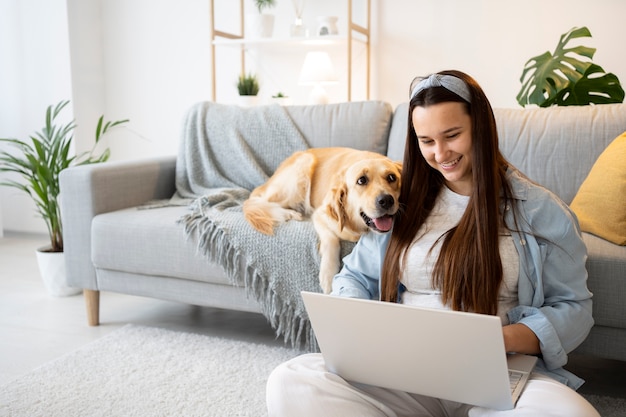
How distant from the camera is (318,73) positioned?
11.4 feet

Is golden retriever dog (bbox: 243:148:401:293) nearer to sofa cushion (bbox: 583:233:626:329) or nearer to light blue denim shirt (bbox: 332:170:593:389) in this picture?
light blue denim shirt (bbox: 332:170:593:389)

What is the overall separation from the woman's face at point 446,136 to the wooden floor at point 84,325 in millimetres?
1039

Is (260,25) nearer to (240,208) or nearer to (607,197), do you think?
(240,208)

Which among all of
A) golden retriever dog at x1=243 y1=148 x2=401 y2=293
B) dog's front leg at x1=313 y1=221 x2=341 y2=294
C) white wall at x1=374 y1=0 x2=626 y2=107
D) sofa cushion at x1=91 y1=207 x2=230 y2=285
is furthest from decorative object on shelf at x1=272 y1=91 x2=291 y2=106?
dog's front leg at x1=313 y1=221 x2=341 y2=294

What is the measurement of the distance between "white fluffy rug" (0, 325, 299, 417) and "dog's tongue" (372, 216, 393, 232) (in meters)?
0.65

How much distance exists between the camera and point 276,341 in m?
2.36

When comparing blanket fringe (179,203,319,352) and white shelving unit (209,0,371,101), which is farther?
white shelving unit (209,0,371,101)

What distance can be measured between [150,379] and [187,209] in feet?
2.32

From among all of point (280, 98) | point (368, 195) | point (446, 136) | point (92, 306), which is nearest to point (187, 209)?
point (92, 306)

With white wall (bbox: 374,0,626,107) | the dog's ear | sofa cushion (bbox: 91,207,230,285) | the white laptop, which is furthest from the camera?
white wall (bbox: 374,0,626,107)

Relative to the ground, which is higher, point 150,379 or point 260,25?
point 260,25

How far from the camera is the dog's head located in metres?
1.56

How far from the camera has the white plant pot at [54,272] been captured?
2.94m

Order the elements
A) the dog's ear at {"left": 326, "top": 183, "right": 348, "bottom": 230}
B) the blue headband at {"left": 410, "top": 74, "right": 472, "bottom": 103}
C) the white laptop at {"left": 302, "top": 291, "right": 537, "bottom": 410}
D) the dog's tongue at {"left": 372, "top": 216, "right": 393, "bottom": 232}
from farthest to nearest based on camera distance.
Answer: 1. the dog's ear at {"left": 326, "top": 183, "right": 348, "bottom": 230}
2. the dog's tongue at {"left": 372, "top": 216, "right": 393, "bottom": 232}
3. the blue headband at {"left": 410, "top": 74, "right": 472, "bottom": 103}
4. the white laptop at {"left": 302, "top": 291, "right": 537, "bottom": 410}
